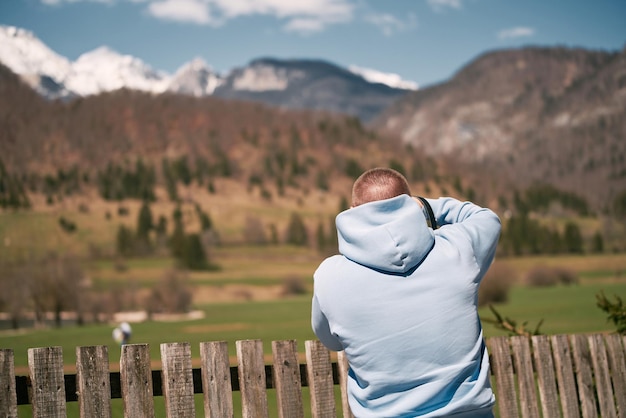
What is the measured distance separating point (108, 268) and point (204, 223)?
41.3 metres

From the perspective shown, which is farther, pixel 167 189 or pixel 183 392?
pixel 167 189

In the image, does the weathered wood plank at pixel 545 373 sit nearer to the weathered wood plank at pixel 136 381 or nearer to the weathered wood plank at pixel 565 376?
the weathered wood plank at pixel 565 376

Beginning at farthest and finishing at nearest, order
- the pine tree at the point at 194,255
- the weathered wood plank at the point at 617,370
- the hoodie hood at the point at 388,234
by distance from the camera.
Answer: the pine tree at the point at 194,255
the weathered wood plank at the point at 617,370
the hoodie hood at the point at 388,234

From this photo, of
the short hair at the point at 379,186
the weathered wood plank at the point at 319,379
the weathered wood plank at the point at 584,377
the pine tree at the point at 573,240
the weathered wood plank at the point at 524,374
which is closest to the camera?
the short hair at the point at 379,186

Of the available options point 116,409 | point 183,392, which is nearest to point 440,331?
point 183,392

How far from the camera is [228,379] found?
14.4 feet

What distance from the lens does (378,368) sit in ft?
11.1

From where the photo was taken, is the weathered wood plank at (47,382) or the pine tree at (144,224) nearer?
the weathered wood plank at (47,382)

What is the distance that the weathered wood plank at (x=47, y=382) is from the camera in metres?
3.87

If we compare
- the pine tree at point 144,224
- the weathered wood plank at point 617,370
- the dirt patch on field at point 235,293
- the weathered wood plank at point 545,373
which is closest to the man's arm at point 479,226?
the weathered wood plank at point 545,373

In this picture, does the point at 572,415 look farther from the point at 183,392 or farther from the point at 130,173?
the point at 130,173

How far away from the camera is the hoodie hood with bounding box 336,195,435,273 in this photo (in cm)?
329

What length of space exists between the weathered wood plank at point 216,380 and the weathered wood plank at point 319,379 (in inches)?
20.8

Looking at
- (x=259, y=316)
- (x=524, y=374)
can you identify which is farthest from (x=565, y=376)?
(x=259, y=316)
